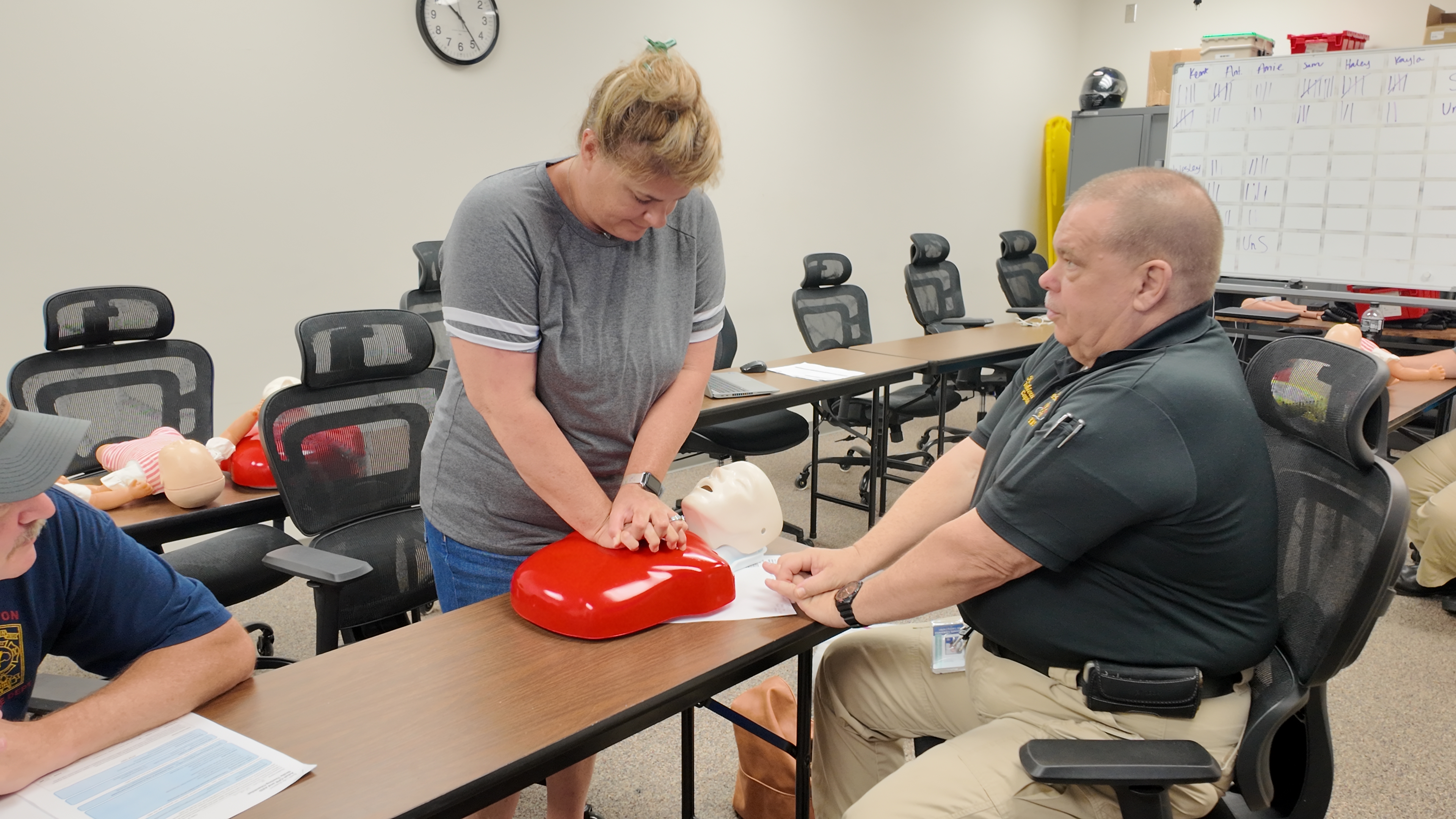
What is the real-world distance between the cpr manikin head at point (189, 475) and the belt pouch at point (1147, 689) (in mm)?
2015

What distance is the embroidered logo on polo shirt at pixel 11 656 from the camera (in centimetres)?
104

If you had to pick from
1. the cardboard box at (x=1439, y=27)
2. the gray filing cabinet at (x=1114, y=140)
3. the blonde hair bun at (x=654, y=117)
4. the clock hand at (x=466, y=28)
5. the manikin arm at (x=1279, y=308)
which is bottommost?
the manikin arm at (x=1279, y=308)

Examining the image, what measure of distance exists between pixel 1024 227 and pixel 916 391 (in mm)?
3304

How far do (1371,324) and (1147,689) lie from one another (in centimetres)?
382

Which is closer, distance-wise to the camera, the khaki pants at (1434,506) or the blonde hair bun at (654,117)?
the blonde hair bun at (654,117)

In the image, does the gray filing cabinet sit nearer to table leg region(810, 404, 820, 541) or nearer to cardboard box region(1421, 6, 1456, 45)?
cardboard box region(1421, 6, 1456, 45)

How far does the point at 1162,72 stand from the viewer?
6.69m

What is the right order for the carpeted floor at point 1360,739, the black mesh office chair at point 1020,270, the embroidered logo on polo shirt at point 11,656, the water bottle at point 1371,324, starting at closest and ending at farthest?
the embroidered logo on polo shirt at point 11,656
the carpeted floor at point 1360,739
the water bottle at point 1371,324
the black mesh office chair at point 1020,270

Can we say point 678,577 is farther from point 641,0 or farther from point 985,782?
point 641,0

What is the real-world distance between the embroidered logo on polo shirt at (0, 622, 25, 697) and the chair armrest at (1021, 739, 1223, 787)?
1.19 metres

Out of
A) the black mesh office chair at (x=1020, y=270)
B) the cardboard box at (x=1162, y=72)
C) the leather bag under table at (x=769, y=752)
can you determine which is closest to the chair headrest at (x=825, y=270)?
the black mesh office chair at (x=1020, y=270)

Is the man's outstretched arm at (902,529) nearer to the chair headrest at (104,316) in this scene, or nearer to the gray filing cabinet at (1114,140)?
the chair headrest at (104,316)

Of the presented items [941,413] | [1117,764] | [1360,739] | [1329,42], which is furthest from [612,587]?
[1329,42]

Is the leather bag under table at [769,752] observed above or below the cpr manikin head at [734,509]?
below
